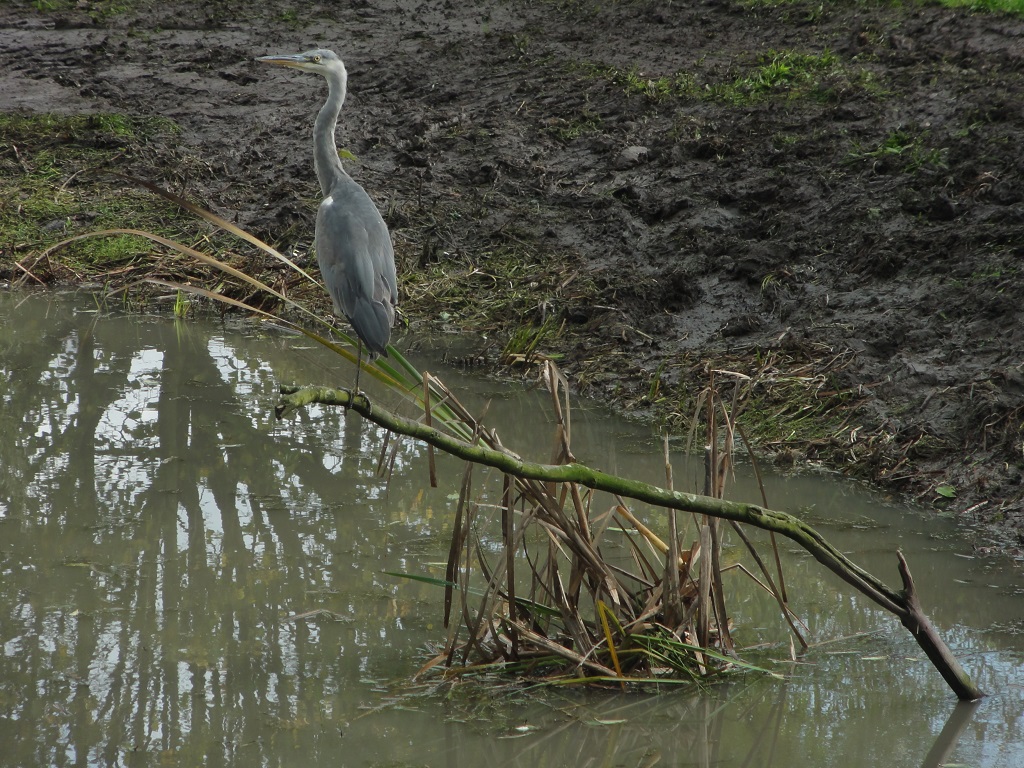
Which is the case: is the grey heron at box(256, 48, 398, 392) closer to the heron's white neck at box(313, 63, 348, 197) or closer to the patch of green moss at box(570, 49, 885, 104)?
the heron's white neck at box(313, 63, 348, 197)

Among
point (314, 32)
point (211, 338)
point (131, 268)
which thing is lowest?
point (211, 338)

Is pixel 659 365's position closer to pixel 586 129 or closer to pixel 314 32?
pixel 586 129

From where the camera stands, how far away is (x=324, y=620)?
379 cm

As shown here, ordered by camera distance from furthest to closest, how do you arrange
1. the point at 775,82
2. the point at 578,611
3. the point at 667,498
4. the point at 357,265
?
the point at 775,82 → the point at 357,265 → the point at 578,611 → the point at 667,498

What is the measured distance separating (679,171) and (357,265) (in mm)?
4982

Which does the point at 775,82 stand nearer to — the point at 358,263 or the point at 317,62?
the point at 317,62

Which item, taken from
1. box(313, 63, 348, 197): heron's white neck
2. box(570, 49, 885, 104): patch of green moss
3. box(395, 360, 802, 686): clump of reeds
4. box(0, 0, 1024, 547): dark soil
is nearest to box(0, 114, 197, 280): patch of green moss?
box(0, 0, 1024, 547): dark soil

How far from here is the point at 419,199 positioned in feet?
30.5

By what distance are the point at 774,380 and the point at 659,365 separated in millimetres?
781

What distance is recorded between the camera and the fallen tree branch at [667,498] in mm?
2764

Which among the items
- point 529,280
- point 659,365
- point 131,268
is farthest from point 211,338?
point 659,365

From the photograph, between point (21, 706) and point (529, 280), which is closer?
point (21, 706)

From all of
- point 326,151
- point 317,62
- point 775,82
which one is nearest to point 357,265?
point 326,151

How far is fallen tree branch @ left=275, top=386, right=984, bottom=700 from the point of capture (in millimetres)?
2764
